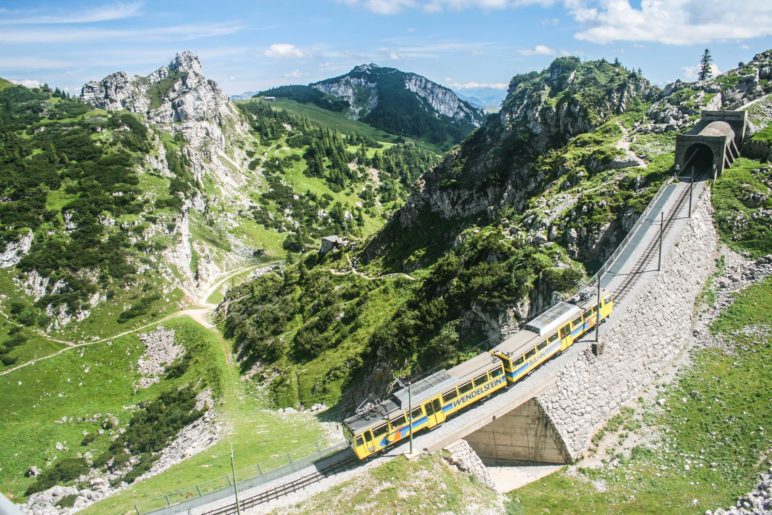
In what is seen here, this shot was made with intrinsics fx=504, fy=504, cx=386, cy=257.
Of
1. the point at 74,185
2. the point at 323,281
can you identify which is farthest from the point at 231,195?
the point at 323,281

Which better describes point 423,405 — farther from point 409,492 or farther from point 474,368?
point 409,492

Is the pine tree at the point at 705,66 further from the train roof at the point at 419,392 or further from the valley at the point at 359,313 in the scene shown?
the train roof at the point at 419,392

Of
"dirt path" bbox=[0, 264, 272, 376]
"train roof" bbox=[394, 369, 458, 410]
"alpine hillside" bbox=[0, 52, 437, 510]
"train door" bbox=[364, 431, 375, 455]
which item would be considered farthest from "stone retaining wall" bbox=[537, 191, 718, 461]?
"dirt path" bbox=[0, 264, 272, 376]

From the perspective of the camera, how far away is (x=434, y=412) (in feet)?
113

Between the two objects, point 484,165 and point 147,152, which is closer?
point 484,165

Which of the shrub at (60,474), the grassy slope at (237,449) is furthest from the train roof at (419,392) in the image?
the shrub at (60,474)

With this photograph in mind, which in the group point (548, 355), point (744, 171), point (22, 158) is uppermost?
point (22, 158)

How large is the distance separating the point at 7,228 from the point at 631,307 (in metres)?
131

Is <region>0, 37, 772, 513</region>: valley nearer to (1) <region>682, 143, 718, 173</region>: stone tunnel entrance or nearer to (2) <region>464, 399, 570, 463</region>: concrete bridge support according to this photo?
(2) <region>464, 399, 570, 463</region>: concrete bridge support

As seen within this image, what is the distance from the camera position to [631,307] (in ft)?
136

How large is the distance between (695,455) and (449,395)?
16.7 meters

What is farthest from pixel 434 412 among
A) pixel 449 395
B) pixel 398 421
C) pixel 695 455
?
pixel 695 455

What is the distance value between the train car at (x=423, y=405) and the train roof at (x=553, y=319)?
417cm

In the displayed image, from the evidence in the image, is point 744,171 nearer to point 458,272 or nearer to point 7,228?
point 458,272
